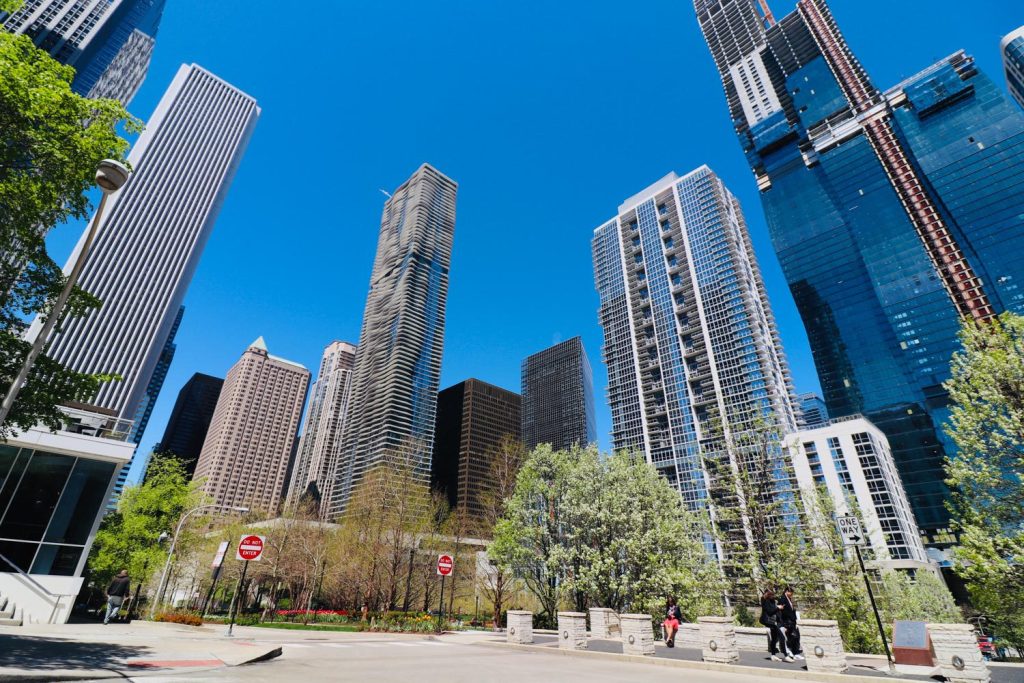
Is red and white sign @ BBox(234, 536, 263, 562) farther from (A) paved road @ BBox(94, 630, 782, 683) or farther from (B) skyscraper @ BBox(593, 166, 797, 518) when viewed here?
(B) skyscraper @ BBox(593, 166, 797, 518)

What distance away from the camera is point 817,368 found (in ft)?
513

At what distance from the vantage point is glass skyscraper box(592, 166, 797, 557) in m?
111

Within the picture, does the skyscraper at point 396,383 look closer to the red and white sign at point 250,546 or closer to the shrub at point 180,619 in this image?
the shrub at point 180,619

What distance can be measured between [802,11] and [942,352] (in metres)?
163

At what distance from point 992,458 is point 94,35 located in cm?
18421

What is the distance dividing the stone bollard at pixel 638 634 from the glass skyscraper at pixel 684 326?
94.7 meters

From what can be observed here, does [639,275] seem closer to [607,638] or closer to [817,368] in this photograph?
[817,368]

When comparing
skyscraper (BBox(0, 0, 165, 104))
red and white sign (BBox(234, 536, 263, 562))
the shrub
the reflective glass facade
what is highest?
skyscraper (BBox(0, 0, 165, 104))

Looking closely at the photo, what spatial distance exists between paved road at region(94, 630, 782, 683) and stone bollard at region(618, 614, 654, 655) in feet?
3.72

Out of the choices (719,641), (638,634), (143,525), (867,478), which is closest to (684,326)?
(867,478)

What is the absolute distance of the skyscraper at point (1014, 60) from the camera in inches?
4673

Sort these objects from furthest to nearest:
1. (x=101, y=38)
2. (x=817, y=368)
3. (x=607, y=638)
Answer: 1. (x=817, y=368)
2. (x=101, y=38)
3. (x=607, y=638)

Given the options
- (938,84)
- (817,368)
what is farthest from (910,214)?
(817,368)

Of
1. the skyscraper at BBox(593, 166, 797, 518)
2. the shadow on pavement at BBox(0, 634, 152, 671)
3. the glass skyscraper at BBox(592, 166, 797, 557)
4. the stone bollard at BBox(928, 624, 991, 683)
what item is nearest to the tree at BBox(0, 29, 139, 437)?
the shadow on pavement at BBox(0, 634, 152, 671)
